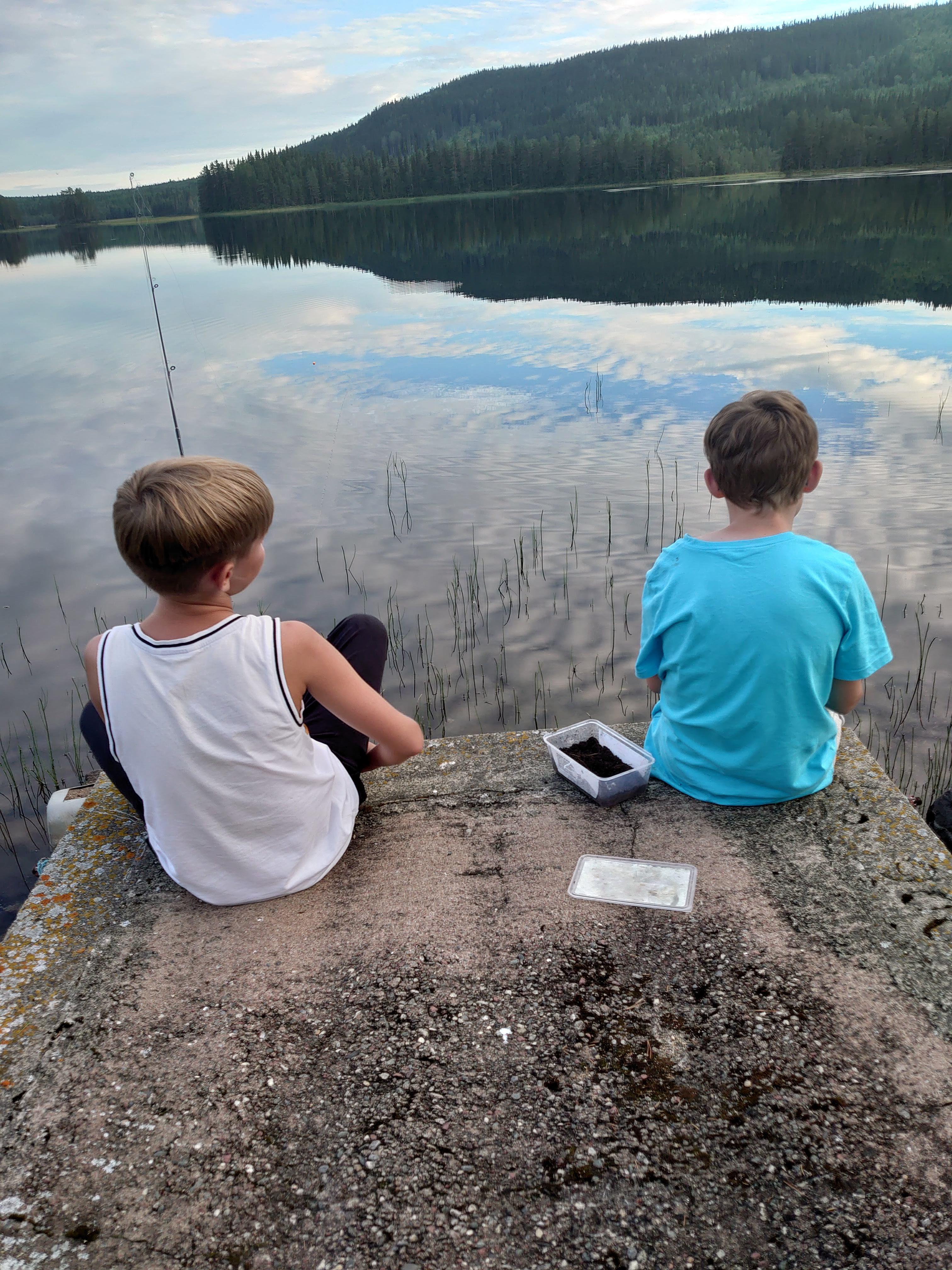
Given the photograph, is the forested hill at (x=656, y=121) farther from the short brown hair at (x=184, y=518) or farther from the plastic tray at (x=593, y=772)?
the short brown hair at (x=184, y=518)

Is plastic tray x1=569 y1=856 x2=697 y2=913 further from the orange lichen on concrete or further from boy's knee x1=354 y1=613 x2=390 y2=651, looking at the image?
the orange lichen on concrete

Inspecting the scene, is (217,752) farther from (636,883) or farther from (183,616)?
(636,883)

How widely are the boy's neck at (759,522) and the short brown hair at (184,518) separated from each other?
1249 millimetres

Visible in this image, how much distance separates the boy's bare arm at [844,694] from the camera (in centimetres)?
236

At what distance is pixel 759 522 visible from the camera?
230 cm

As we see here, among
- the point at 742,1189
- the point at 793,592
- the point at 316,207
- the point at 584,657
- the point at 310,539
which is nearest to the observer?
the point at 742,1189

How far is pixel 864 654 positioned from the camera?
2309mm

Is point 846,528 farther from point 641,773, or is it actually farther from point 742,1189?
point 742,1189

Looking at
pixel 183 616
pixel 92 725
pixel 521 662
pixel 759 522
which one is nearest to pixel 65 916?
pixel 92 725

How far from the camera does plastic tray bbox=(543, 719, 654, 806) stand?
2.61m

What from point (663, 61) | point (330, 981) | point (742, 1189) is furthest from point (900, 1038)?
point (663, 61)

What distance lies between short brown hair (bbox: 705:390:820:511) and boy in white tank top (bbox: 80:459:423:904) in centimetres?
113

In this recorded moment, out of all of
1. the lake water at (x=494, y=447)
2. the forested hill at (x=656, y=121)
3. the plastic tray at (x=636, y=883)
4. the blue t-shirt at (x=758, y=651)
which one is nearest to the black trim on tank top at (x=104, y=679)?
the plastic tray at (x=636, y=883)

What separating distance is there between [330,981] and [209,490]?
3.92ft
